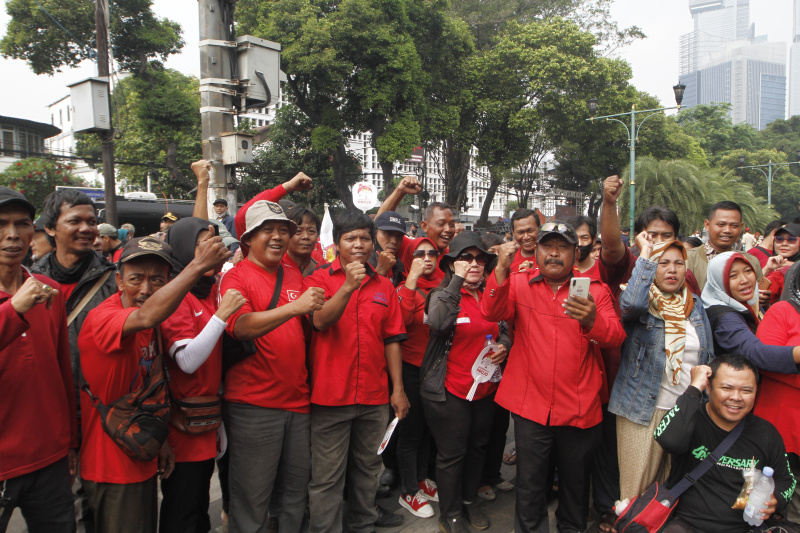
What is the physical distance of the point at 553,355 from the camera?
3.03 metres

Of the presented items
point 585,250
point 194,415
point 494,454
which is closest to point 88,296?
point 194,415

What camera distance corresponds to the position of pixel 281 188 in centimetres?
408

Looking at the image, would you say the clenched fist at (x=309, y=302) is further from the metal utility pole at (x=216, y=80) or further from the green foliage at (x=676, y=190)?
the green foliage at (x=676, y=190)

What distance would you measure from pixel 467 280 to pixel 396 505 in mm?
1799

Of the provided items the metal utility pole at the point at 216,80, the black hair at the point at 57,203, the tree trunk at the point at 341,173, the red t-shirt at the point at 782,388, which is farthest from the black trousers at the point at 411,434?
the tree trunk at the point at 341,173

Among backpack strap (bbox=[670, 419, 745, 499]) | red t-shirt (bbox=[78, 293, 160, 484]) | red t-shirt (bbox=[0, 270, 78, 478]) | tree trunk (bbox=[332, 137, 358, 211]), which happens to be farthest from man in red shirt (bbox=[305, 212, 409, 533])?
tree trunk (bbox=[332, 137, 358, 211])

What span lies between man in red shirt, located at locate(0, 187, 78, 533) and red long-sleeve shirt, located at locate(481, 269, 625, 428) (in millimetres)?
2275

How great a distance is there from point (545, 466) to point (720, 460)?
909mm

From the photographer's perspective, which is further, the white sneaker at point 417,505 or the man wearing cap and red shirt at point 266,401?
the white sneaker at point 417,505

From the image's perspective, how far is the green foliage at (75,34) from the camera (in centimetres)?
1784

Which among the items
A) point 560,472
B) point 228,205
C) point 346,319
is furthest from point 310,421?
point 228,205

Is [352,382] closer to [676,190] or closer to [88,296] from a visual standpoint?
[88,296]

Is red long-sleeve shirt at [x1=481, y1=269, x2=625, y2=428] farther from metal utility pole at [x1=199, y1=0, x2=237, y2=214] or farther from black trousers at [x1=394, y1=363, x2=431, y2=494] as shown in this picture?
metal utility pole at [x1=199, y1=0, x2=237, y2=214]

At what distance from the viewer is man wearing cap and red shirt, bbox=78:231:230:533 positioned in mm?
2264
